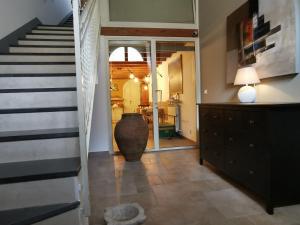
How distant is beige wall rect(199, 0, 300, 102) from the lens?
2428mm

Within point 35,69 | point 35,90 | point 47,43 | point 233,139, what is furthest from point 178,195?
point 47,43

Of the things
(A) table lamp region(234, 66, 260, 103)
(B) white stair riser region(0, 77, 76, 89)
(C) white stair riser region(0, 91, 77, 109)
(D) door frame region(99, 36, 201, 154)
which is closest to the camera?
(C) white stair riser region(0, 91, 77, 109)

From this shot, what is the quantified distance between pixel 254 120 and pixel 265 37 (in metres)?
1.05

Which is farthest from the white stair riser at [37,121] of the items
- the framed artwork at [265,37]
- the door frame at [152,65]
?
the door frame at [152,65]

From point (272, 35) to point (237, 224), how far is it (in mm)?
1907

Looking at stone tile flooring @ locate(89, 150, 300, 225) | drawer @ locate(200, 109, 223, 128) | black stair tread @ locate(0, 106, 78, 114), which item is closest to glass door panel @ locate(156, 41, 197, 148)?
drawer @ locate(200, 109, 223, 128)

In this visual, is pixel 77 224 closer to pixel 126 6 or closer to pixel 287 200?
pixel 287 200

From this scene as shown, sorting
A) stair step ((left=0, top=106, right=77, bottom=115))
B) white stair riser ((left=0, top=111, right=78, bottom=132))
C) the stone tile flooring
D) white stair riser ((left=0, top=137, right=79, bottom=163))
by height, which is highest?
stair step ((left=0, top=106, right=77, bottom=115))

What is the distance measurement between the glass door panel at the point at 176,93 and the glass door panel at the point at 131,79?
0.91 ft

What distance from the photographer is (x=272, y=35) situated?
2340 mm

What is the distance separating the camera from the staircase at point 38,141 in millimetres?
1324

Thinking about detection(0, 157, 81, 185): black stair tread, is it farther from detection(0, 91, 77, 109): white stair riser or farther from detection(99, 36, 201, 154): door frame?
detection(99, 36, 201, 154): door frame

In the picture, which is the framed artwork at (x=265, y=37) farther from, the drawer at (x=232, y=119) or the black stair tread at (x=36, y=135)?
the black stair tread at (x=36, y=135)

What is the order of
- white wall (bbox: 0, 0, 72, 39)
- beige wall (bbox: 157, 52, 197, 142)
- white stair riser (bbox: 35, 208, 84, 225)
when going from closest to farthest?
1. white stair riser (bbox: 35, 208, 84, 225)
2. white wall (bbox: 0, 0, 72, 39)
3. beige wall (bbox: 157, 52, 197, 142)
